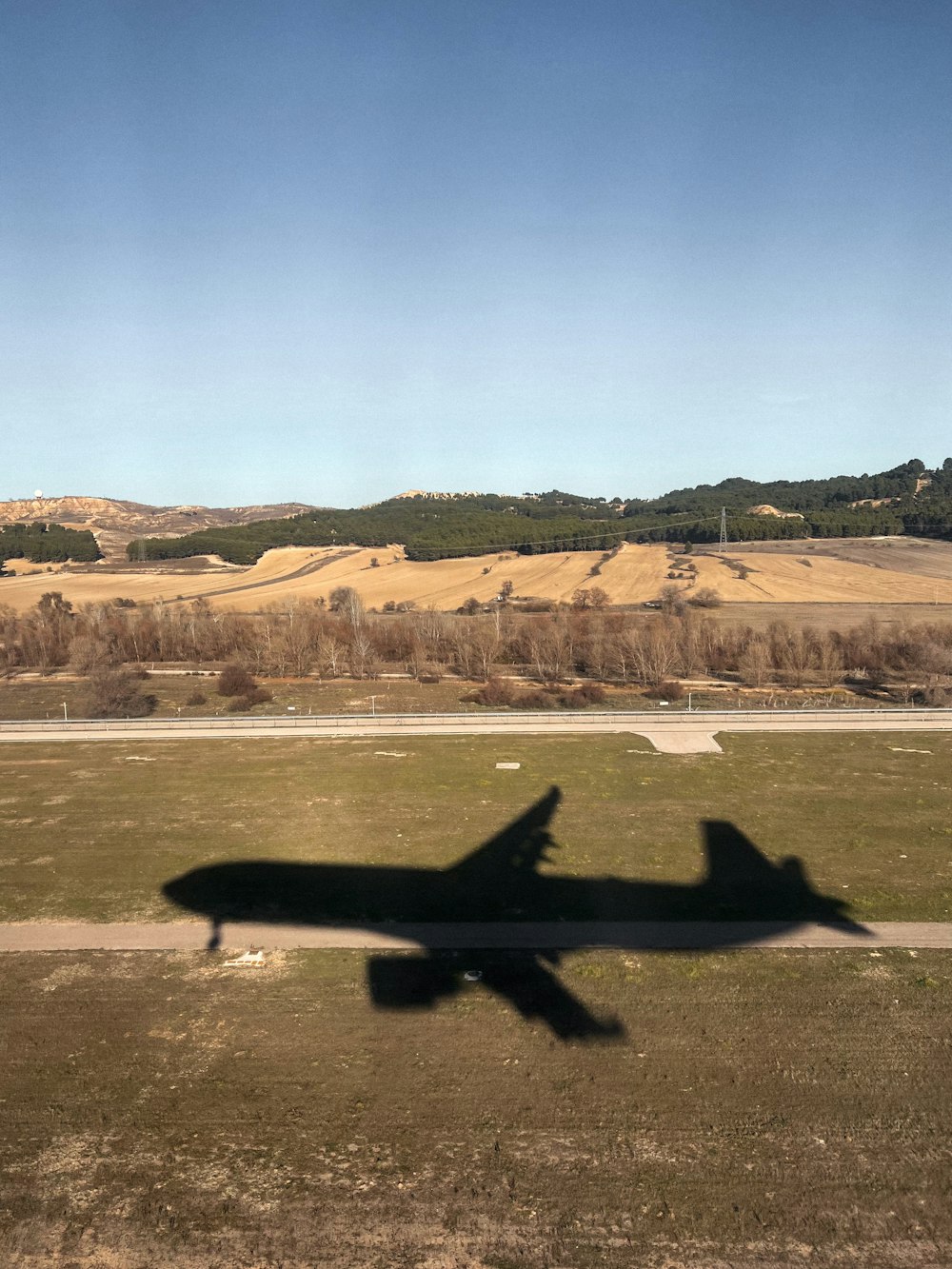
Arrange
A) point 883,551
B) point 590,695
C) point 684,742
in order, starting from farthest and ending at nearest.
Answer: point 883,551 → point 590,695 → point 684,742

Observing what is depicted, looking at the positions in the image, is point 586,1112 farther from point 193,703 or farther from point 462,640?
point 462,640

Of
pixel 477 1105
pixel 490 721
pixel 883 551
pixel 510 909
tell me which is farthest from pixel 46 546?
pixel 477 1105

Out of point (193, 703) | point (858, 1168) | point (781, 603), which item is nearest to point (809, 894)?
point (858, 1168)

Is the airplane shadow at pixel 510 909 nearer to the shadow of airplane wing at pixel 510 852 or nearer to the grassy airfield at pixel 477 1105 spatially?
the shadow of airplane wing at pixel 510 852

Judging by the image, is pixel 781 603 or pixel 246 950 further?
pixel 781 603

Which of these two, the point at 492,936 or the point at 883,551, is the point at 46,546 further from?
the point at 492,936

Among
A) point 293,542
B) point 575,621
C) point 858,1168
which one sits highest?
point 293,542

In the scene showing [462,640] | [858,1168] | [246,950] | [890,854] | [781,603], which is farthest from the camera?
[781,603]
